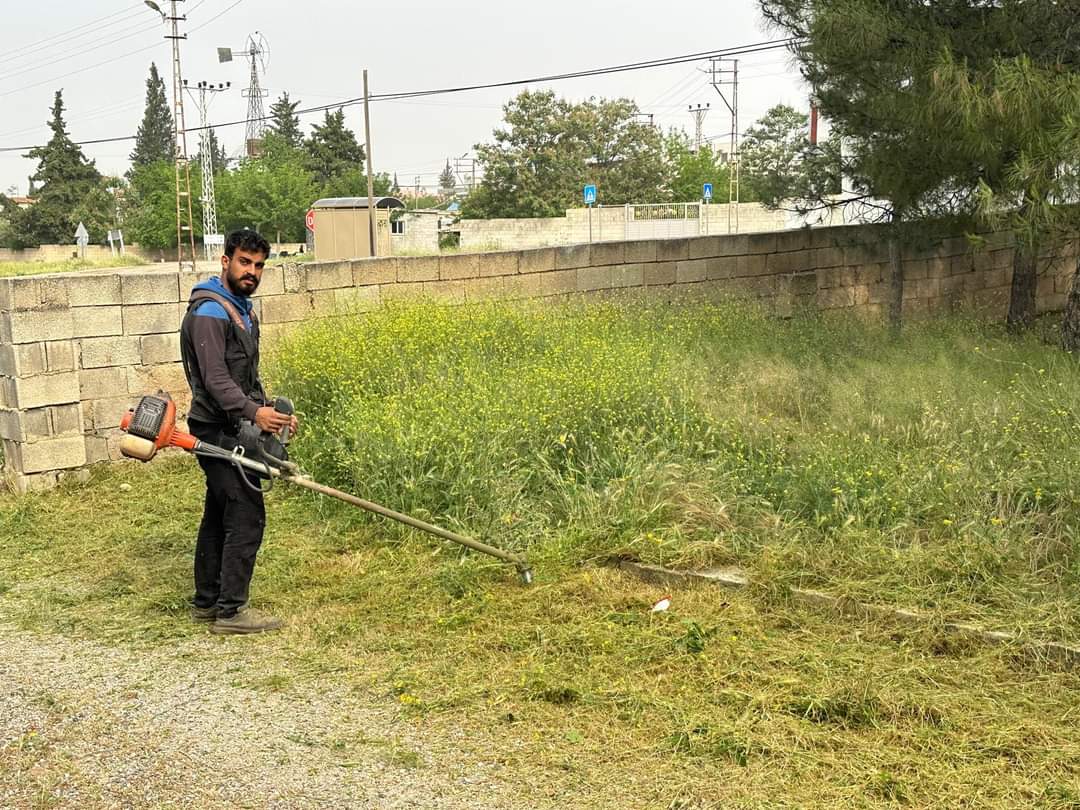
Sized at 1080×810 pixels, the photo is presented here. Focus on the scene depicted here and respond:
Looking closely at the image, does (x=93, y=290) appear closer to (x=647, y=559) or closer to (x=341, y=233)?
(x=647, y=559)

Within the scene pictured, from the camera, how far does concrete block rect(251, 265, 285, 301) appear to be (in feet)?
28.4

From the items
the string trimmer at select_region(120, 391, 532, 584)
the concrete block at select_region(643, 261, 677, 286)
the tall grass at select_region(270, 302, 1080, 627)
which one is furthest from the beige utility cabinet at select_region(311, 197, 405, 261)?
the string trimmer at select_region(120, 391, 532, 584)

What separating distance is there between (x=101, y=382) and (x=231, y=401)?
3639mm

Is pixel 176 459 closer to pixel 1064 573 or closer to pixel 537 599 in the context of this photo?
pixel 537 599

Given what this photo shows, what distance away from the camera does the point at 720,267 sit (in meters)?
12.4

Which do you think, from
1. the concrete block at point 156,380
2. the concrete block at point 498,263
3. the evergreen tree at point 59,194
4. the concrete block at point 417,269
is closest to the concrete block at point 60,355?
the concrete block at point 156,380

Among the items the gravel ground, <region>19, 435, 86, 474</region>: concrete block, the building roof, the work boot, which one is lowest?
the gravel ground

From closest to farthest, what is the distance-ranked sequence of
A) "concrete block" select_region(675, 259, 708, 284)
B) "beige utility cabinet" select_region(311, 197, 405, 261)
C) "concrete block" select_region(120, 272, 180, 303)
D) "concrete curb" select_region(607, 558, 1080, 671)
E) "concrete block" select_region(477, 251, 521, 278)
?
"concrete curb" select_region(607, 558, 1080, 671) → "concrete block" select_region(120, 272, 180, 303) → "concrete block" select_region(477, 251, 521, 278) → "concrete block" select_region(675, 259, 708, 284) → "beige utility cabinet" select_region(311, 197, 405, 261)

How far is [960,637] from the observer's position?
4250 mm

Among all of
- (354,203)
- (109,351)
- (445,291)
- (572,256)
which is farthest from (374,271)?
(354,203)

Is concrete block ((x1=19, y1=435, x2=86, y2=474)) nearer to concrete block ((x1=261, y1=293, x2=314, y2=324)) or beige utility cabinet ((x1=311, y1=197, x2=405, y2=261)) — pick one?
concrete block ((x1=261, y1=293, x2=314, y2=324))

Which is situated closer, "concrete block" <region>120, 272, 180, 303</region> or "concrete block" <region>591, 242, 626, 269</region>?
"concrete block" <region>120, 272, 180, 303</region>

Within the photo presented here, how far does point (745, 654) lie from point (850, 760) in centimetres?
82

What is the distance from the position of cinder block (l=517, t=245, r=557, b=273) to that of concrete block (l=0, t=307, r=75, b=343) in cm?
456
